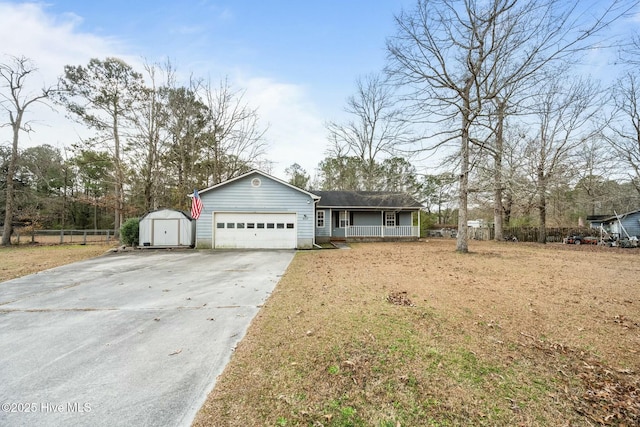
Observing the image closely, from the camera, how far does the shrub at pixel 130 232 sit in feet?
48.4

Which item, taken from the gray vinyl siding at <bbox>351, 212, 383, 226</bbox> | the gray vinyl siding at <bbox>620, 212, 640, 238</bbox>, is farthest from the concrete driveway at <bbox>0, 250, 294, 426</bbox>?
the gray vinyl siding at <bbox>620, 212, 640, 238</bbox>

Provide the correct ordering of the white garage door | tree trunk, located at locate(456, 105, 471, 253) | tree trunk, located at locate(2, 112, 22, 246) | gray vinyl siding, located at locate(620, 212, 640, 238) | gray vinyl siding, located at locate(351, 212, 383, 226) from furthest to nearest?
gray vinyl siding, located at locate(620, 212, 640, 238) < gray vinyl siding, located at locate(351, 212, 383, 226) < tree trunk, located at locate(2, 112, 22, 246) < the white garage door < tree trunk, located at locate(456, 105, 471, 253)

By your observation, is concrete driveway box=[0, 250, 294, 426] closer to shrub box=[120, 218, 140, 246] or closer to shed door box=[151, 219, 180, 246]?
shed door box=[151, 219, 180, 246]

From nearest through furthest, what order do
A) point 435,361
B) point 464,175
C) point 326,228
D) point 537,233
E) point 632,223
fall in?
point 435,361, point 464,175, point 326,228, point 632,223, point 537,233

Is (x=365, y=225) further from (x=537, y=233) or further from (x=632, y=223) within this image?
(x=632, y=223)

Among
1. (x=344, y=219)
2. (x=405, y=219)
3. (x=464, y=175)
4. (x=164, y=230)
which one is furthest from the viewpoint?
(x=405, y=219)

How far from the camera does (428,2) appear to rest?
11523 millimetres

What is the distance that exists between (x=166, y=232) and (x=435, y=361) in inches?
598

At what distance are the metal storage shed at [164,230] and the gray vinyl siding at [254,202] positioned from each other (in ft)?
3.36

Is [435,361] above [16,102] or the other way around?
the other way around

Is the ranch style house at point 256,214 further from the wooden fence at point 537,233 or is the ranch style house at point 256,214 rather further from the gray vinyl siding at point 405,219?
the wooden fence at point 537,233

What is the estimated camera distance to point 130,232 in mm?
14805

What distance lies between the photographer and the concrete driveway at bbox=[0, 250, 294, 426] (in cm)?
240

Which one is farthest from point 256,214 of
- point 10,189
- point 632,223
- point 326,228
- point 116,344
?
point 632,223
